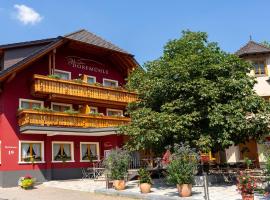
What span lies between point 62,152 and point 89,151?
215 cm

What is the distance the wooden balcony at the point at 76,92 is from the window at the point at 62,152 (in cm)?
300

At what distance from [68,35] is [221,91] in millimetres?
12797

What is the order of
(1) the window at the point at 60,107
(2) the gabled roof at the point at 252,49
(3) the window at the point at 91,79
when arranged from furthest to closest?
(2) the gabled roof at the point at 252,49 < (3) the window at the point at 91,79 < (1) the window at the point at 60,107

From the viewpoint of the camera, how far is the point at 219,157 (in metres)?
29.0

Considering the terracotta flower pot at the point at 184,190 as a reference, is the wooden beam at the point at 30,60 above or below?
above

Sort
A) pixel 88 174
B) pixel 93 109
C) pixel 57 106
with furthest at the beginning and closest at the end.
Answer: pixel 93 109
pixel 57 106
pixel 88 174

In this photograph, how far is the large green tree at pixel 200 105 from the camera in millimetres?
16125

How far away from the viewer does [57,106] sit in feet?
80.9

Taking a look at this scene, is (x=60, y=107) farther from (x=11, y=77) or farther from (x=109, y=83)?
(x=109, y=83)

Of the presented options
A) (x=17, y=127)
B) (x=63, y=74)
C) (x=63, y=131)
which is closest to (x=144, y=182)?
(x=63, y=131)

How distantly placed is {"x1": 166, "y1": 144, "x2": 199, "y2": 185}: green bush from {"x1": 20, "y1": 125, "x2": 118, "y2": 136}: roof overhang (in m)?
8.32

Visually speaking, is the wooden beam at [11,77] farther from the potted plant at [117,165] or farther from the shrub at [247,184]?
the shrub at [247,184]

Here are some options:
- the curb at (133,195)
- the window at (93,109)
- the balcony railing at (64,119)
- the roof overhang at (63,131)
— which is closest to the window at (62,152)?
the roof overhang at (63,131)

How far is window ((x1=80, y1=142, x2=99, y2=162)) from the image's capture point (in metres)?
25.2
